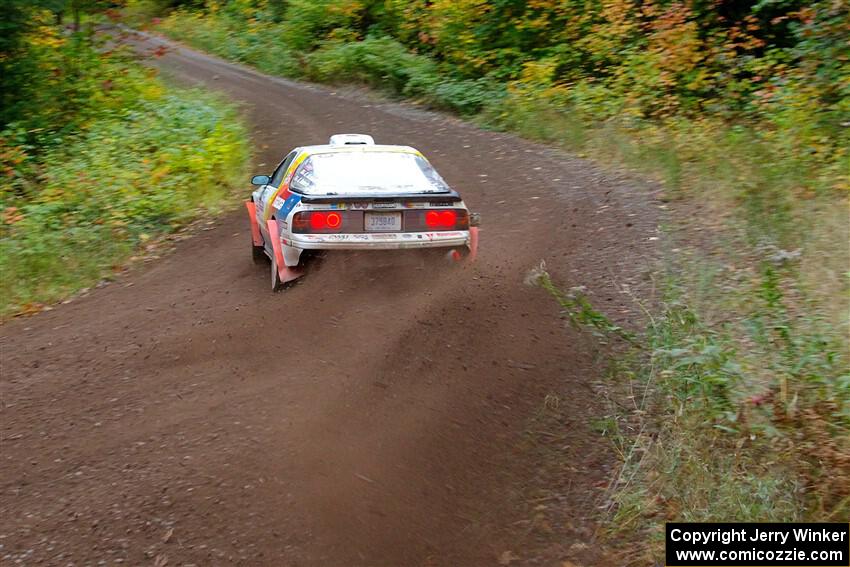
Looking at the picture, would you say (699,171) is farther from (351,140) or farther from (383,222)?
(383,222)

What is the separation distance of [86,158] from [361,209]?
8.81 metres

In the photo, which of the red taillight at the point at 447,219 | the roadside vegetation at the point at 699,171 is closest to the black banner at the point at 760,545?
the roadside vegetation at the point at 699,171

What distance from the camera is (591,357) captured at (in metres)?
6.85

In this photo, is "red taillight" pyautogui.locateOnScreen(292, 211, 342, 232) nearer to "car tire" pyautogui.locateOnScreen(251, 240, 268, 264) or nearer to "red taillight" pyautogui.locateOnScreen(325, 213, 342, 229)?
"red taillight" pyautogui.locateOnScreen(325, 213, 342, 229)

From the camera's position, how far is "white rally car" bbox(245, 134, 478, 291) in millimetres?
7836

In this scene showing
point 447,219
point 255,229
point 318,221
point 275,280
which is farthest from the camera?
point 255,229

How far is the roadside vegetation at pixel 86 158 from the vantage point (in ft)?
37.1

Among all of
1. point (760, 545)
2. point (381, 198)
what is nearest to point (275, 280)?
point (381, 198)

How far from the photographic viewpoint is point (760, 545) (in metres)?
4.34

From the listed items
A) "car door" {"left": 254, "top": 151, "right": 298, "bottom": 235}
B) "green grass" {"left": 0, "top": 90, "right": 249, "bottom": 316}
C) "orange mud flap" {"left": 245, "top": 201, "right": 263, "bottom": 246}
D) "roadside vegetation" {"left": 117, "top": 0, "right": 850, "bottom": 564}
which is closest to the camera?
"roadside vegetation" {"left": 117, "top": 0, "right": 850, "bottom": 564}

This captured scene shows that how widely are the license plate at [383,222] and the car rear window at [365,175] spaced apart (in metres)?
0.30

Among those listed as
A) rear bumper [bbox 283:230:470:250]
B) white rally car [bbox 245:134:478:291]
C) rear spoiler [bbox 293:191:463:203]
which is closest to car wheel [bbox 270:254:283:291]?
white rally car [bbox 245:134:478:291]

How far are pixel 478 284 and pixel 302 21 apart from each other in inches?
890

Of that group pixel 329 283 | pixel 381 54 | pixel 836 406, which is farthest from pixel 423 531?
pixel 381 54
